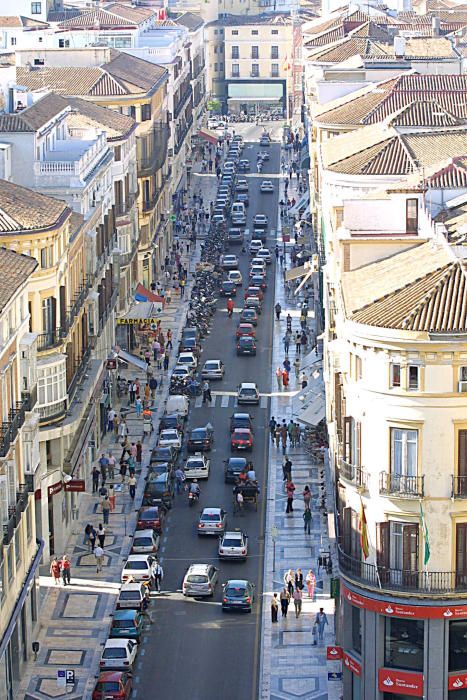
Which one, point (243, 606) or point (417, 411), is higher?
point (417, 411)

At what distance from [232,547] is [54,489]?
28.0ft

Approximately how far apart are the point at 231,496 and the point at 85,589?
15.2 meters

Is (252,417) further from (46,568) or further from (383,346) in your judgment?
(383,346)

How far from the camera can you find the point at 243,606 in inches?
3130

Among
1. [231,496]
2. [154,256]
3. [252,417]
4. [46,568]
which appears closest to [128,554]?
[46,568]

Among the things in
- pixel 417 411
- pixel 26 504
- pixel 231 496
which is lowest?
pixel 231 496

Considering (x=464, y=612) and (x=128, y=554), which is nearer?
(x=464, y=612)

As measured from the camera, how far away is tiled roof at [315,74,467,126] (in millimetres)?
111812

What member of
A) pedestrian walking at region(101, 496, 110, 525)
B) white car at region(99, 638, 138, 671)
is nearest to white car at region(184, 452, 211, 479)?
pedestrian walking at region(101, 496, 110, 525)

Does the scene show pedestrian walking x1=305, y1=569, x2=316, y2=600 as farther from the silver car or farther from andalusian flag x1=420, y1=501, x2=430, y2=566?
andalusian flag x1=420, y1=501, x2=430, y2=566

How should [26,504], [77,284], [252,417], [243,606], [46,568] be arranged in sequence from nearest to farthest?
[26,504] → [243,606] → [46,568] → [77,284] → [252,417]

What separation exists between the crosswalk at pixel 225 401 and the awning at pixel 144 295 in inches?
603

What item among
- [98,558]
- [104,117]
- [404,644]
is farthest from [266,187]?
[404,644]

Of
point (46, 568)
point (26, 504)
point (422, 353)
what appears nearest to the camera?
point (422, 353)
